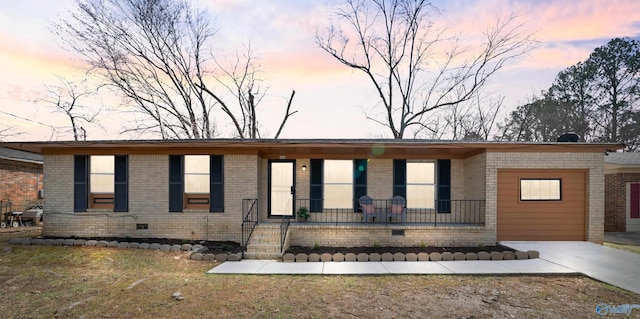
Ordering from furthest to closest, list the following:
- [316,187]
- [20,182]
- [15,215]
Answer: [20,182]
[15,215]
[316,187]

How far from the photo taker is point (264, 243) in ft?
26.9

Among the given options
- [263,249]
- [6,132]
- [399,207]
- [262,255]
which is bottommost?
[262,255]

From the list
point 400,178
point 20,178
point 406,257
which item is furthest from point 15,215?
point 406,257

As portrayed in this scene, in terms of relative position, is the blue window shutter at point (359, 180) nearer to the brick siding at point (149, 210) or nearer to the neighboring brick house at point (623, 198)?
the brick siding at point (149, 210)

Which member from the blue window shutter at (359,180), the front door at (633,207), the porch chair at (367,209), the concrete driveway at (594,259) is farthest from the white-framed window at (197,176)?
the front door at (633,207)

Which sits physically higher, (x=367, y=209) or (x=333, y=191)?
(x=333, y=191)

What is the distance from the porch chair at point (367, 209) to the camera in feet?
31.0

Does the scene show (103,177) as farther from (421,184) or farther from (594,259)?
(594,259)

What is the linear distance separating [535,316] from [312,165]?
6908mm

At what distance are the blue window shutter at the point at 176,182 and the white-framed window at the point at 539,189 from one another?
1020cm

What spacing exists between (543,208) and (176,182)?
11.0 metres

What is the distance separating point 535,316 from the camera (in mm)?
4438

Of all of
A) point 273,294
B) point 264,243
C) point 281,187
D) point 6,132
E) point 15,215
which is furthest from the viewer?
point 6,132

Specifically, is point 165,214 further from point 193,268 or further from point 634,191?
point 634,191
